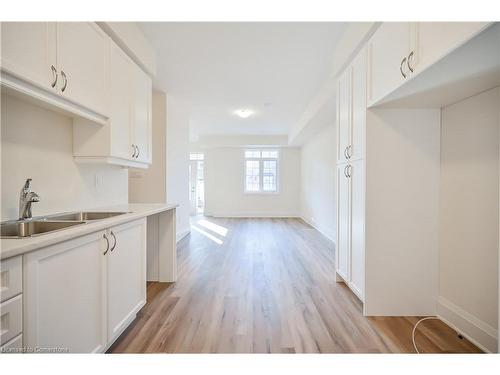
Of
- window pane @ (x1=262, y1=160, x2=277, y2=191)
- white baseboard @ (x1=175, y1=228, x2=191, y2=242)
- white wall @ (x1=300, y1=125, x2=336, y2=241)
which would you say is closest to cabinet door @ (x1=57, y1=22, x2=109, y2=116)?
white baseboard @ (x1=175, y1=228, x2=191, y2=242)

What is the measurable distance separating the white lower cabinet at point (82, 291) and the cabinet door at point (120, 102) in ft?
2.52

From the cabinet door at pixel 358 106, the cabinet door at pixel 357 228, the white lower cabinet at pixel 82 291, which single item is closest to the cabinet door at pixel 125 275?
the white lower cabinet at pixel 82 291

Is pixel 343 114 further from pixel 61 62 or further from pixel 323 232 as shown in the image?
pixel 323 232

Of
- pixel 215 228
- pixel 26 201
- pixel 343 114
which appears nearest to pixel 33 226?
pixel 26 201

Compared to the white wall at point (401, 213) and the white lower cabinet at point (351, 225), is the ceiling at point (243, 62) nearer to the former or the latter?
the white wall at point (401, 213)

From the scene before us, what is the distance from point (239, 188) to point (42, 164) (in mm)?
6865

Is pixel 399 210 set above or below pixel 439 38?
below

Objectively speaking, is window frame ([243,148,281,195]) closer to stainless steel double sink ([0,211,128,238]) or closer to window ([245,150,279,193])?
window ([245,150,279,193])

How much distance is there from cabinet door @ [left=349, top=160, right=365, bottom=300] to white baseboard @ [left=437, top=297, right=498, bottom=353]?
61 centimetres

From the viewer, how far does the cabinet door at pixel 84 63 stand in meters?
1.52

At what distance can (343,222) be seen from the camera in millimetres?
2598
